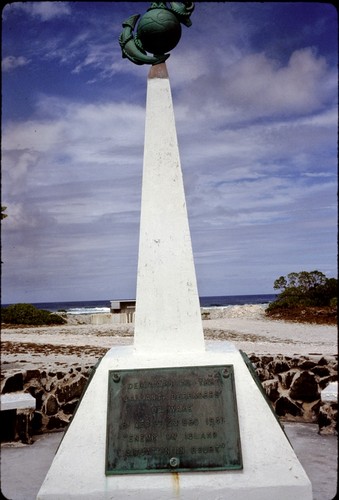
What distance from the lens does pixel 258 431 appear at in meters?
3.51

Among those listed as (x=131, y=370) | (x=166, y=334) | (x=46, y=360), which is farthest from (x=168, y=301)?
(x=46, y=360)

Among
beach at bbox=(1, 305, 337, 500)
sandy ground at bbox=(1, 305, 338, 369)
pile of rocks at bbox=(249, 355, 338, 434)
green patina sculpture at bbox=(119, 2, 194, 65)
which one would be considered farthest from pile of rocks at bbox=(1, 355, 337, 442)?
green patina sculpture at bbox=(119, 2, 194, 65)

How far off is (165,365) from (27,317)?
655 inches

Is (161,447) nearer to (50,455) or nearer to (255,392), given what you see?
(255,392)

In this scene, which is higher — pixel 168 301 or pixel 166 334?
pixel 168 301

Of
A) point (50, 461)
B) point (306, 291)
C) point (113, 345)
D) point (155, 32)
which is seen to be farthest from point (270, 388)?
point (306, 291)

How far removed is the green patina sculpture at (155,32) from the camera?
13.2ft

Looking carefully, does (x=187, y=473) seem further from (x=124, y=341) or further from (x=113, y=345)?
(x=124, y=341)

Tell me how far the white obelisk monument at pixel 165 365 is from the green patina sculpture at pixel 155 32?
15 centimetres

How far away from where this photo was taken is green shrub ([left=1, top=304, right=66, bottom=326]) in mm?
19327

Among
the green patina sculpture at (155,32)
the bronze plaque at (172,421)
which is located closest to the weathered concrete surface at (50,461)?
the bronze plaque at (172,421)

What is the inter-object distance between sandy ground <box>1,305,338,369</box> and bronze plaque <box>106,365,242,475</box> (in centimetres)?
411

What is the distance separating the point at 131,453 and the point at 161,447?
21 centimetres

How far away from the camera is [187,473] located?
3.39 meters
